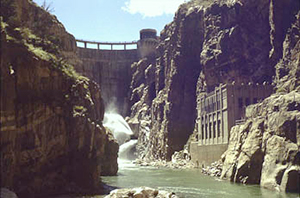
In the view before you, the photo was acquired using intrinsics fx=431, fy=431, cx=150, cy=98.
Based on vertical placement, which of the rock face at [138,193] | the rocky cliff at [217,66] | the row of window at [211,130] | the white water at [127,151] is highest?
the rocky cliff at [217,66]

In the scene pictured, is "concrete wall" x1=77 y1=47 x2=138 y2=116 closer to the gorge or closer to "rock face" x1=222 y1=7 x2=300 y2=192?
the gorge

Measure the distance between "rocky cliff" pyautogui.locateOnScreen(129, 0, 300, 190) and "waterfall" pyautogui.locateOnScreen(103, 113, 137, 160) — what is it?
298 cm

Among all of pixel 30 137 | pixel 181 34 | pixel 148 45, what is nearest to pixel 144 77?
pixel 148 45

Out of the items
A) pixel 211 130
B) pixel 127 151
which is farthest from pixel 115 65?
pixel 211 130

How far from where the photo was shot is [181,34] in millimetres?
123875

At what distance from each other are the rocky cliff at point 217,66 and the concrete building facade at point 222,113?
5.38m

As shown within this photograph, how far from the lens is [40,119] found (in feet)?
123

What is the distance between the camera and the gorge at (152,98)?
3684 cm

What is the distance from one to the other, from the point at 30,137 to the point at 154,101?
96.6m

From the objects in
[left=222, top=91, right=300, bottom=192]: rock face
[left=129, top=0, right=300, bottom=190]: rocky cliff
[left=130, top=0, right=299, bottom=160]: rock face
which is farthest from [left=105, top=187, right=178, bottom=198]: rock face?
[left=130, top=0, right=299, bottom=160]: rock face

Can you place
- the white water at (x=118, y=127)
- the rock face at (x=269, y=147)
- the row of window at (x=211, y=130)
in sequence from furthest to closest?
1. the white water at (x=118, y=127)
2. the row of window at (x=211, y=130)
3. the rock face at (x=269, y=147)

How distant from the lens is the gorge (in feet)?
121

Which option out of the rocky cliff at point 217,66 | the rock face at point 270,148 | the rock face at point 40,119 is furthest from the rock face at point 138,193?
the rocky cliff at point 217,66

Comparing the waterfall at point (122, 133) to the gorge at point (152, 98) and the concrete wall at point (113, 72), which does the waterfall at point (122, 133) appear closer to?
the gorge at point (152, 98)
